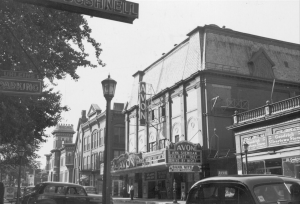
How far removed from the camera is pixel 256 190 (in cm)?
641

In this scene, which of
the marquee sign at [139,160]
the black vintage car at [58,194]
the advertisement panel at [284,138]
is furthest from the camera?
the marquee sign at [139,160]

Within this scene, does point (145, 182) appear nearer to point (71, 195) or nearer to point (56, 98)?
point (56, 98)

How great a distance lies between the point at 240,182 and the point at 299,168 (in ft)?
62.0

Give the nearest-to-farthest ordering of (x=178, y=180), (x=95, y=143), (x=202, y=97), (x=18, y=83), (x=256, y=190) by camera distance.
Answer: (x=256, y=190)
(x=18, y=83)
(x=202, y=97)
(x=178, y=180)
(x=95, y=143)

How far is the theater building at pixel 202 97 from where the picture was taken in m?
31.8

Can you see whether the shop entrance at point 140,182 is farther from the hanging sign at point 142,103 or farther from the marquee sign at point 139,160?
the hanging sign at point 142,103

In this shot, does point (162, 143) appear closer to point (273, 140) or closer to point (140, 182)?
point (140, 182)

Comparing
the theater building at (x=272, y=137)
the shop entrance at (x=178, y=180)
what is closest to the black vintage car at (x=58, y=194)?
the theater building at (x=272, y=137)

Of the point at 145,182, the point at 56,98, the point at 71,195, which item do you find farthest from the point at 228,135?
the point at 71,195

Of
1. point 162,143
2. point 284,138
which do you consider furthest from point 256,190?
point 162,143

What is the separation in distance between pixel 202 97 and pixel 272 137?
9034 millimetres

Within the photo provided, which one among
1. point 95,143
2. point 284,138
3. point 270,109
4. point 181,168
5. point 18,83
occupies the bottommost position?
point 181,168

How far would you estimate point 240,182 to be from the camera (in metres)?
6.59

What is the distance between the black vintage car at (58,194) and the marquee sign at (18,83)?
608cm
